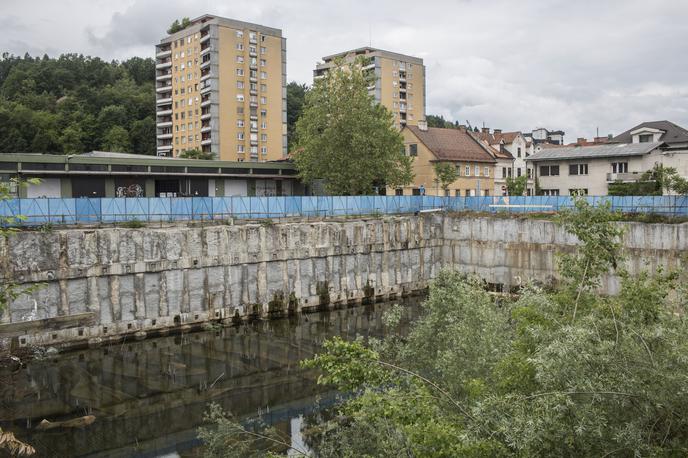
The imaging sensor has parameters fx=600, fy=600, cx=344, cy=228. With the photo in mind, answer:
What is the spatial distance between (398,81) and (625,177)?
216 ft

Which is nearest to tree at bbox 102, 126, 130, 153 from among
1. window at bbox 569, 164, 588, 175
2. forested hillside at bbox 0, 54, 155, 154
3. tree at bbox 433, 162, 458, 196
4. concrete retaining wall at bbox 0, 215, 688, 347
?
forested hillside at bbox 0, 54, 155, 154

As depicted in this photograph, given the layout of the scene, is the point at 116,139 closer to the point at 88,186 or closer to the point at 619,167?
the point at 88,186

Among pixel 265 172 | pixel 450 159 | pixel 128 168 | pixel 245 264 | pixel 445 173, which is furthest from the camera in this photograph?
pixel 265 172

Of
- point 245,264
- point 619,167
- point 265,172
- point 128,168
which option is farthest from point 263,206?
point 619,167

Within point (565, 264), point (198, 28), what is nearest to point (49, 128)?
point (198, 28)

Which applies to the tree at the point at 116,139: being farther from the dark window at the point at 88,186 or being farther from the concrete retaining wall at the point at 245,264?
the concrete retaining wall at the point at 245,264

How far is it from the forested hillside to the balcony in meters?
78.2

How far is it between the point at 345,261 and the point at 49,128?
7754 cm

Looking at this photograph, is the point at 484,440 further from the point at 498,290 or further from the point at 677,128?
→ the point at 677,128

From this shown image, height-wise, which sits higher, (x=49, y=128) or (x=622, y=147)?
(x=49, y=128)

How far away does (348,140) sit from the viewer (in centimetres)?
5909

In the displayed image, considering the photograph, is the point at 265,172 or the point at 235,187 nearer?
the point at 235,187

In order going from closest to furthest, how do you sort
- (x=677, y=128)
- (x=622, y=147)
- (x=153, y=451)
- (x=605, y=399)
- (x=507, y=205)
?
1. (x=605, y=399)
2. (x=153, y=451)
3. (x=507, y=205)
4. (x=622, y=147)
5. (x=677, y=128)

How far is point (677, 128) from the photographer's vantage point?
6938 centimetres
